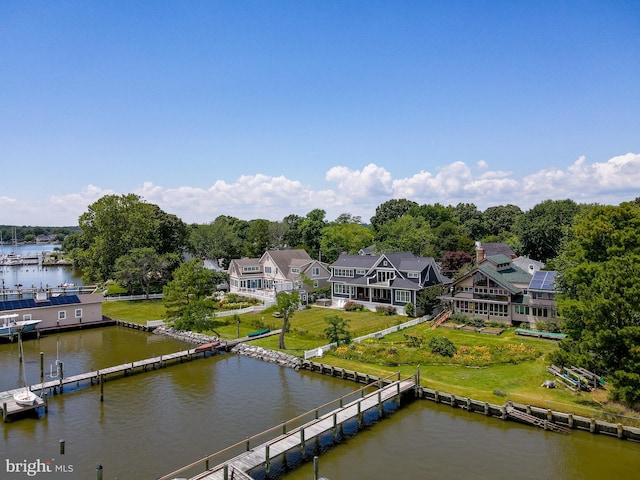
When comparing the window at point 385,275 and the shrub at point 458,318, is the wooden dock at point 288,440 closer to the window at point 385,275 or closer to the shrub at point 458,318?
the shrub at point 458,318

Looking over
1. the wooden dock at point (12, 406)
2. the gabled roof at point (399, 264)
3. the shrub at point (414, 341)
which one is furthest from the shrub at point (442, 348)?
the wooden dock at point (12, 406)

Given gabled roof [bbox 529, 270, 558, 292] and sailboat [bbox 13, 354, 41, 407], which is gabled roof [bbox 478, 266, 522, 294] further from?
sailboat [bbox 13, 354, 41, 407]

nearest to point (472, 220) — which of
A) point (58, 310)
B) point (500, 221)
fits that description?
point (500, 221)

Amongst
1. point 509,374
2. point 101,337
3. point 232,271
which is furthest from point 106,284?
point 509,374

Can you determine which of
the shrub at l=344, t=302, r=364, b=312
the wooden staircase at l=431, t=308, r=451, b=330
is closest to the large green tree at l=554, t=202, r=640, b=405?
the wooden staircase at l=431, t=308, r=451, b=330

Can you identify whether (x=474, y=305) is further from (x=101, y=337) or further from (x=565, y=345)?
(x=101, y=337)

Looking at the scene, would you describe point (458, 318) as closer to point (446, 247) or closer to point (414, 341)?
point (414, 341)

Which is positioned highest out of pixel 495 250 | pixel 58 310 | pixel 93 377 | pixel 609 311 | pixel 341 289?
pixel 495 250
